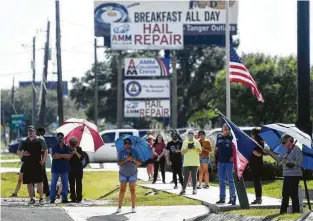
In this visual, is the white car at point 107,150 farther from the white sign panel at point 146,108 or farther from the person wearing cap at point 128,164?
the person wearing cap at point 128,164

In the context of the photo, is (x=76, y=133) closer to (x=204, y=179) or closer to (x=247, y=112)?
(x=204, y=179)

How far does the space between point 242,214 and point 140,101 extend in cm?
4084

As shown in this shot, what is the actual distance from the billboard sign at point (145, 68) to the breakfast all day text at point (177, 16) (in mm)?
4942

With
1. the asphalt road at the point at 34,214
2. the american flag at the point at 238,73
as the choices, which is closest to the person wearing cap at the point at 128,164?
the asphalt road at the point at 34,214

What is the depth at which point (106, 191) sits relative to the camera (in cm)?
3164

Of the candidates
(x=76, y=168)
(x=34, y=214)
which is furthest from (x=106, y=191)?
(x=34, y=214)

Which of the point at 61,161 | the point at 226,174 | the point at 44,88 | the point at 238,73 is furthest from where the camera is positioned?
the point at 44,88

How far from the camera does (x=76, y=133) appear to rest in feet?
82.6

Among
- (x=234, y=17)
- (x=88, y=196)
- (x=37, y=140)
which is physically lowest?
(x=88, y=196)

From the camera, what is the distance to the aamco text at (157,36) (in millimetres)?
60688

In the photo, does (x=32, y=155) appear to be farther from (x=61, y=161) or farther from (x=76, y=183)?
(x=76, y=183)

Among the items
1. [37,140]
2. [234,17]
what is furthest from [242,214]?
[234,17]

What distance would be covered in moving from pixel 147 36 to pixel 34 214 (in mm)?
41933

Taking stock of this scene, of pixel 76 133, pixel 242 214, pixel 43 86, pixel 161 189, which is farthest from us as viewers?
pixel 43 86
